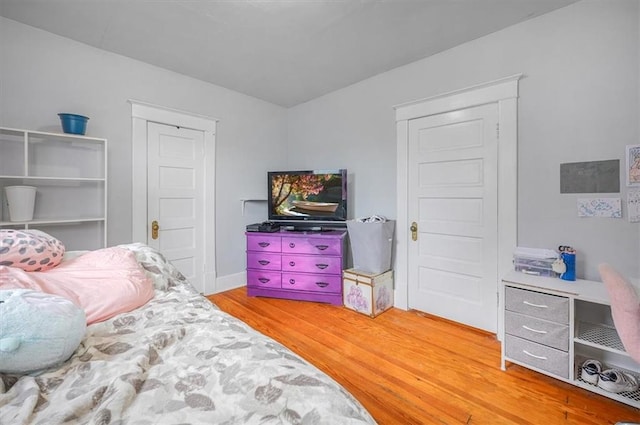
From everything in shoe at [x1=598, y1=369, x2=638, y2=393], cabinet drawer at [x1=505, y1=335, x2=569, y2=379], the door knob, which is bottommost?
shoe at [x1=598, y1=369, x2=638, y2=393]

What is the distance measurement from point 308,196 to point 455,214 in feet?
5.19

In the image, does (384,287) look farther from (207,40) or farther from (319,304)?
(207,40)

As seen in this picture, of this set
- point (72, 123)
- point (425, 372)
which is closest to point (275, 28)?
point (72, 123)

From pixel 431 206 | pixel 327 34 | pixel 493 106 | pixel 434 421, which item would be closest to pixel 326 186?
pixel 431 206

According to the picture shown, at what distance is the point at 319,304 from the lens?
3.00 m

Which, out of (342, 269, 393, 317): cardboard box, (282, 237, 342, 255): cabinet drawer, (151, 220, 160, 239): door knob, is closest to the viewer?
(342, 269, 393, 317): cardboard box

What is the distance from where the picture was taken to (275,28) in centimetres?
220

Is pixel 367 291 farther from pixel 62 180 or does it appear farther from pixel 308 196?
pixel 62 180

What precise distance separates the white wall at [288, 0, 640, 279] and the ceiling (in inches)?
6.1

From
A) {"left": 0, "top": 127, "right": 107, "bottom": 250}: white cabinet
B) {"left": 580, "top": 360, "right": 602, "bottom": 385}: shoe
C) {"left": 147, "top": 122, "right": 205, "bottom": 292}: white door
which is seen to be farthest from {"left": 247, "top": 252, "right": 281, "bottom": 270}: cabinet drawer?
{"left": 580, "top": 360, "right": 602, "bottom": 385}: shoe

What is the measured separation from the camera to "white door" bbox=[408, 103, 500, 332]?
92.4 inches

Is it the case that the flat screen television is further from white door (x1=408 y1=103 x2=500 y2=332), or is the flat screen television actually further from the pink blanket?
the pink blanket

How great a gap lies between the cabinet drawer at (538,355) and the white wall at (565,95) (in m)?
0.65

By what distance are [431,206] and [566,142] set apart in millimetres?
1070
